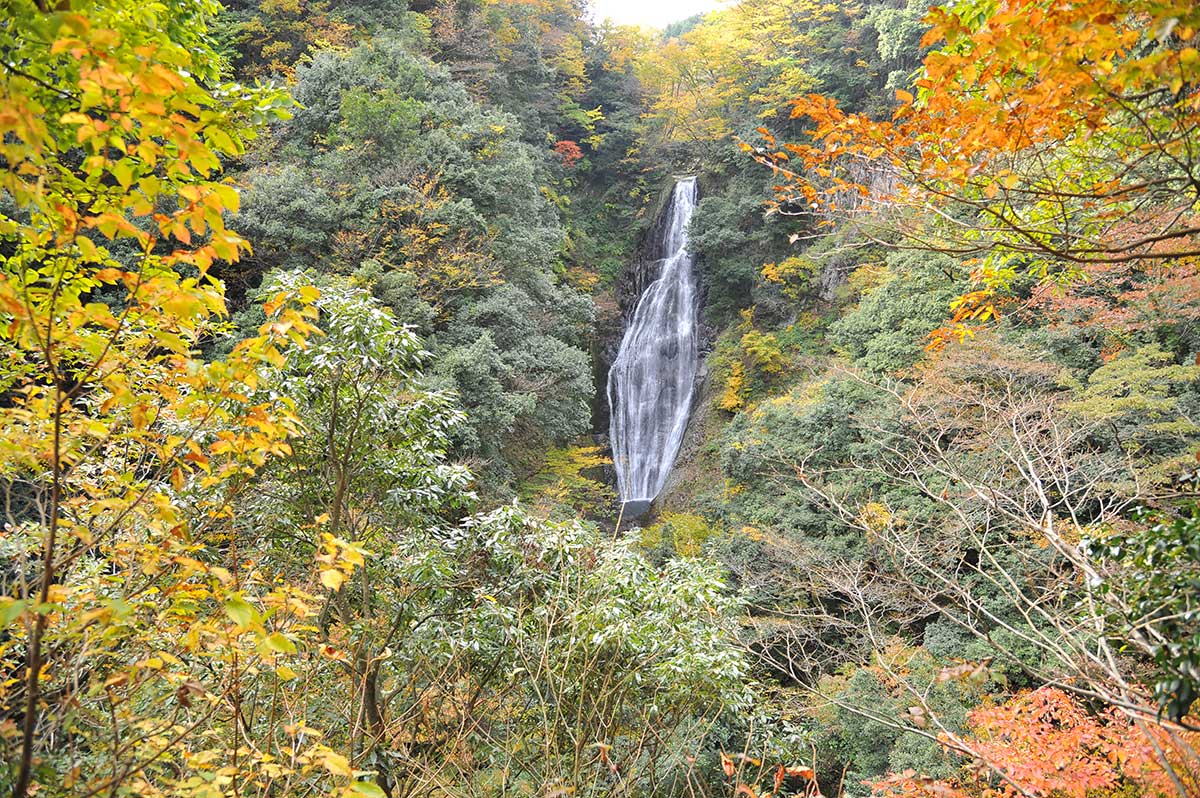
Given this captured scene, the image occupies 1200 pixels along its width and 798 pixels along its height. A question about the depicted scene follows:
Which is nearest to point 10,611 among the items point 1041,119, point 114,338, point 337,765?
point 114,338

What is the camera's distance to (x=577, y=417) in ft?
45.2

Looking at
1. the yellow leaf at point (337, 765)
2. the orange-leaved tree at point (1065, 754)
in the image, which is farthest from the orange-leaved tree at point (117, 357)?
the orange-leaved tree at point (1065, 754)

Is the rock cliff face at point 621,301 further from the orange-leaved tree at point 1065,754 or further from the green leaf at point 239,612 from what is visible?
the green leaf at point 239,612

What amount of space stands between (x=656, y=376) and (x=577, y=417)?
22.7 feet

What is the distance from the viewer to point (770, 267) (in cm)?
1828

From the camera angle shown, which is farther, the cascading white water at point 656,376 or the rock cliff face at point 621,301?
the rock cliff face at point 621,301

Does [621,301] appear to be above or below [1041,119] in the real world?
above

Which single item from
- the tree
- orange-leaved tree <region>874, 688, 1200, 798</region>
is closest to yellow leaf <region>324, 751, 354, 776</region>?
the tree

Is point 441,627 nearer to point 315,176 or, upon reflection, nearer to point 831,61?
point 315,176

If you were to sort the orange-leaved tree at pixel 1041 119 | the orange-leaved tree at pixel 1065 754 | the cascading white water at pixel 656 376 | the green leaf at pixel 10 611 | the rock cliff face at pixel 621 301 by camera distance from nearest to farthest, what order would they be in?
1. the green leaf at pixel 10 611
2. the orange-leaved tree at pixel 1041 119
3. the orange-leaved tree at pixel 1065 754
4. the cascading white water at pixel 656 376
5. the rock cliff face at pixel 621 301

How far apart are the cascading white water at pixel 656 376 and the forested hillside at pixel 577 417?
0.17m

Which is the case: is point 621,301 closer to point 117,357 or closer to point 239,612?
point 117,357

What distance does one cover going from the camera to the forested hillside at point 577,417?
2068mm

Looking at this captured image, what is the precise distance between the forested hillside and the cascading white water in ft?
0.54
